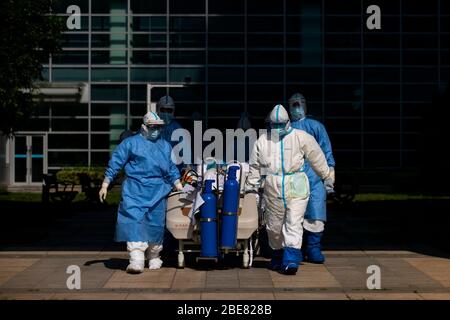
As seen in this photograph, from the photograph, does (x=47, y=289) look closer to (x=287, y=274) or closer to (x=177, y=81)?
(x=287, y=274)

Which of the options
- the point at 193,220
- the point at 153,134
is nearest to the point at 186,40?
the point at 153,134

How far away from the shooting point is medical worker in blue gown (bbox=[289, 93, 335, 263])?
10.3m

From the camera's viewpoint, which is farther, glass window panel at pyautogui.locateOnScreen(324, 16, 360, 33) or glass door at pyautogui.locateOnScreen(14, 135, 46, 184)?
glass door at pyautogui.locateOnScreen(14, 135, 46, 184)

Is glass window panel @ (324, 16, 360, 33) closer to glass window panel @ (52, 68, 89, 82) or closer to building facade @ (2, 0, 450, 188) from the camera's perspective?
building facade @ (2, 0, 450, 188)

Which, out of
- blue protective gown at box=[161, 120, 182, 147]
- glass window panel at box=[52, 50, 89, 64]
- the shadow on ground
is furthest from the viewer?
glass window panel at box=[52, 50, 89, 64]

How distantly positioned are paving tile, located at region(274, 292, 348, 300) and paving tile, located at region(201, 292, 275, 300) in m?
0.10

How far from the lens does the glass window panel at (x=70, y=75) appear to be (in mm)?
33594

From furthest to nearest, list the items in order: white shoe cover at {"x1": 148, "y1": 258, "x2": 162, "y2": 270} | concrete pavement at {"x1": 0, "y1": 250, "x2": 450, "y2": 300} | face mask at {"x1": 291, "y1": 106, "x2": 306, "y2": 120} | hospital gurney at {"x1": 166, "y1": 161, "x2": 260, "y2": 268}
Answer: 1. face mask at {"x1": 291, "y1": 106, "x2": 306, "y2": 120}
2. white shoe cover at {"x1": 148, "y1": 258, "x2": 162, "y2": 270}
3. hospital gurney at {"x1": 166, "y1": 161, "x2": 260, "y2": 268}
4. concrete pavement at {"x1": 0, "y1": 250, "x2": 450, "y2": 300}

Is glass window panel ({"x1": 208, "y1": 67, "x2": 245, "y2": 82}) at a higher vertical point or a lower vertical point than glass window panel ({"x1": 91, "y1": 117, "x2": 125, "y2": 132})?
higher

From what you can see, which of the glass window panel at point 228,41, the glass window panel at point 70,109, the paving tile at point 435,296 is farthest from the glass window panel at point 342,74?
the paving tile at point 435,296

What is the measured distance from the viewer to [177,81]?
1302 inches

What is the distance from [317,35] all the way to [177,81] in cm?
602

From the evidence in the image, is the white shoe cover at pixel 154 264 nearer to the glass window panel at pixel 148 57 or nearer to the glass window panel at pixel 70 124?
the glass window panel at pixel 148 57

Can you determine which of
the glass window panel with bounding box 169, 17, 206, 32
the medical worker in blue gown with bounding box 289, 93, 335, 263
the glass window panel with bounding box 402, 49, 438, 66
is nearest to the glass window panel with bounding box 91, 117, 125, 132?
the glass window panel with bounding box 169, 17, 206, 32
